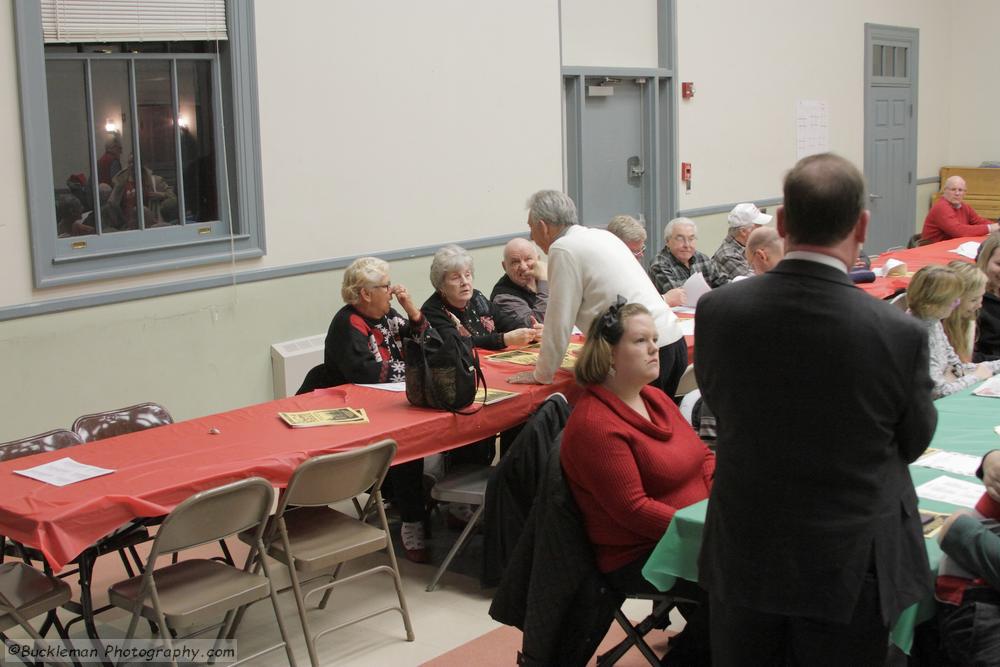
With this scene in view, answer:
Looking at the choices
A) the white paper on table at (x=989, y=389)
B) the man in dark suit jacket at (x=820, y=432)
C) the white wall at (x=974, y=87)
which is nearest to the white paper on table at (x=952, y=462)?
the white paper on table at (x=989, y=389)

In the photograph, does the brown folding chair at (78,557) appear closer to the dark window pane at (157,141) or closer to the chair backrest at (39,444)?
the chair backrest at (39,444)

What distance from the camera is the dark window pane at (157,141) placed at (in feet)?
19.2

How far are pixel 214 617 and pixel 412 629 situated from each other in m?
0.91

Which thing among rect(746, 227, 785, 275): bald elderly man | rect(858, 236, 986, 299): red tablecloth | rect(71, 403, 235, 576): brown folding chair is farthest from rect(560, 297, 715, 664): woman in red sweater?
rect(858, 236, 986, 299): red tablecloth

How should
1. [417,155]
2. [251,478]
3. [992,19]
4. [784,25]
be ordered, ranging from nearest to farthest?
[251,478] < [417,155] < [784,25] < [992,19]

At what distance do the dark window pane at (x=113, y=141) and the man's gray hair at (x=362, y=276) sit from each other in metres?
1.49

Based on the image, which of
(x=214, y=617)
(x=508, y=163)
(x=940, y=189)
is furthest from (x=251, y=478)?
(x=940, y=189)

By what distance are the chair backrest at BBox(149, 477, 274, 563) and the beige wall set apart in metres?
2.22

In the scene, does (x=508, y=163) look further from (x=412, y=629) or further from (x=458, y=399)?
(x=412, y=629)

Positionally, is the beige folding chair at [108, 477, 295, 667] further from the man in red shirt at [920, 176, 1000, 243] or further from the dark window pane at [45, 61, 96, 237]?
the man in red shirt at [920, 176, 1000, 243]

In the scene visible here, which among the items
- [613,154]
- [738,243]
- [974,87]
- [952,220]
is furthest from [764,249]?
[974,87]

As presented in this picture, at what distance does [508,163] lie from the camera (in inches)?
308

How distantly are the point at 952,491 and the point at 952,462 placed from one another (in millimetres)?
281

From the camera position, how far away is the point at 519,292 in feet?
20.0
